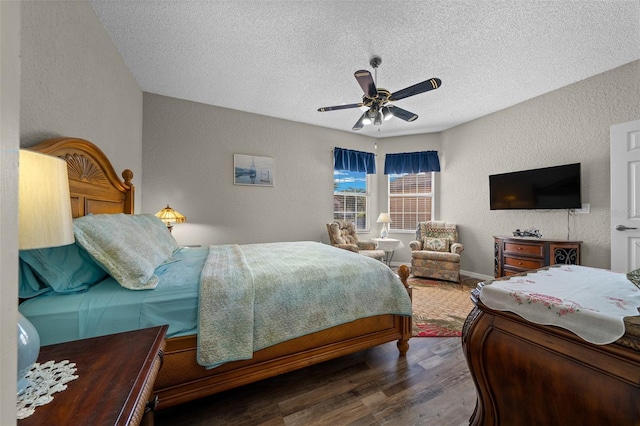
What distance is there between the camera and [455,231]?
14.4ft

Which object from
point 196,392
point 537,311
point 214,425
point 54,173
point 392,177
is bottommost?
point 214,425

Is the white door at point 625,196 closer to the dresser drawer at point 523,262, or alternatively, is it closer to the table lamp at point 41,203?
the dresser drawer at point 523,262

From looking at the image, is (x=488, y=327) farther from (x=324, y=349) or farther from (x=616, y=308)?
(x=324, y=349)

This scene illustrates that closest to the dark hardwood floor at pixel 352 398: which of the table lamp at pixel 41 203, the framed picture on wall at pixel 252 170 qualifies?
the table lamp at pixel 41 203

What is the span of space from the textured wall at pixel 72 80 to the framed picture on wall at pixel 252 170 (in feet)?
4.67

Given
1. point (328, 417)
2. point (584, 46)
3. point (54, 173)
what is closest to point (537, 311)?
point (328, 417)

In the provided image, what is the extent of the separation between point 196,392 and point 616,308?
1.82m

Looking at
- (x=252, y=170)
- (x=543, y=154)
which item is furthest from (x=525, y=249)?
(x=252, y=170)

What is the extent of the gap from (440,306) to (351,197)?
8.92ft

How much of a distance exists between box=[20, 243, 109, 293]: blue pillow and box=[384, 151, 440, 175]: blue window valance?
4770mm

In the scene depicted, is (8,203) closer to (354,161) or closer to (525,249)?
(525,249)

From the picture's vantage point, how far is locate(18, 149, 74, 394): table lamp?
71cm

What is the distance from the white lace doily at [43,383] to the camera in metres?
0.55

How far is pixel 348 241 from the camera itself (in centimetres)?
438
